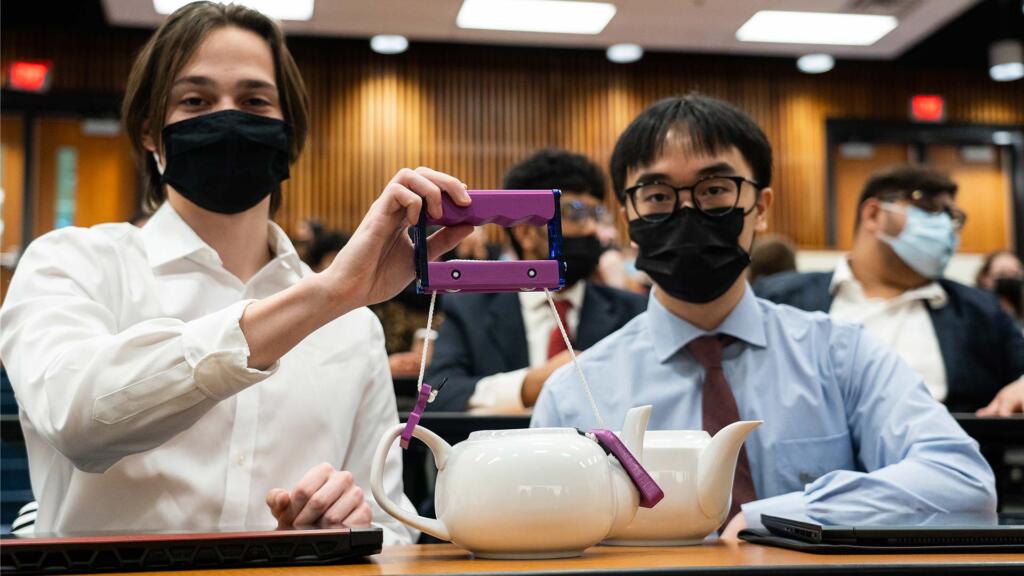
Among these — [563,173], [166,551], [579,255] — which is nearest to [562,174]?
[563,173]

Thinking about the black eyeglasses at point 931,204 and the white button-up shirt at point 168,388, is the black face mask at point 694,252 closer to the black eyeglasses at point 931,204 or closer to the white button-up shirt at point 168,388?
the white button-up shirt at point 168,388

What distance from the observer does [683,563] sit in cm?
90

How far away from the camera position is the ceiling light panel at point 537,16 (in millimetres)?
7762

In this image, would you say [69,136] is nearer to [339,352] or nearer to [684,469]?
[339,352]

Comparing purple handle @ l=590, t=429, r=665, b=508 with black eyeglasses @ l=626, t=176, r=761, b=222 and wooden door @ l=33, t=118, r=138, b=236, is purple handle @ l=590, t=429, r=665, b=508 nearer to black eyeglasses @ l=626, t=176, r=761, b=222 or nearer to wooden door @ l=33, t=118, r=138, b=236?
black eyeglasses @ l=626, t=176, r=761, b=222

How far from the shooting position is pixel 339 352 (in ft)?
5.53

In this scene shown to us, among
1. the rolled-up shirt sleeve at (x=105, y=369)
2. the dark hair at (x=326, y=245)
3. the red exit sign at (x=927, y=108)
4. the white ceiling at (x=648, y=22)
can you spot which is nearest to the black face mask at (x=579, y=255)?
the dark hair at (x=326, y=245)

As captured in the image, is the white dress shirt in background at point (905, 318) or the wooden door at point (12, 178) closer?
the white dress shirt in background at point (905, 318)

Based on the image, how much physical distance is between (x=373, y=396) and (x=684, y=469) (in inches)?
28.5

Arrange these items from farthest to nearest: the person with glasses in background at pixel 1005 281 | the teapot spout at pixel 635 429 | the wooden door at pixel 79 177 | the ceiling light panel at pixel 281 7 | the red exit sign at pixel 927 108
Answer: the red exit sign at pixel 927 108 < the wooden door at pixel 79 177 < the ceiling light panel at pixel 281 7 < the person with glasses in background at pixel 1005 281 < the teapot spout at pixel 635 429

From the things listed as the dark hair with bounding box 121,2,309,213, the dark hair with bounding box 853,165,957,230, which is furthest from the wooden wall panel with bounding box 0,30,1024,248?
the dark hair with bounding box 121,2,309,213

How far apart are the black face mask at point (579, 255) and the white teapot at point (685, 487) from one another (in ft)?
6.95

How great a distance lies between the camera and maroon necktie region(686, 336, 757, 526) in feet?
5.31

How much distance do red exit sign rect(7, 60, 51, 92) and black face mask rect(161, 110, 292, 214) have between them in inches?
300
